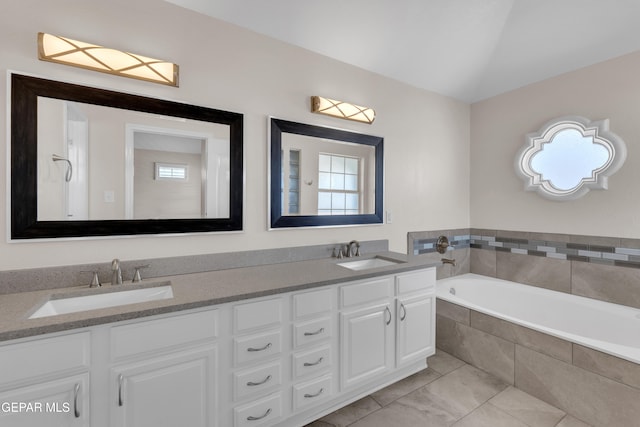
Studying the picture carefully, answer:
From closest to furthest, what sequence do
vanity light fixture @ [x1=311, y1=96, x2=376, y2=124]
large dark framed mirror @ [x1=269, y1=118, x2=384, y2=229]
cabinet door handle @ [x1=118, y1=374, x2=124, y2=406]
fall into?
1. cabinet door handle @ [x1=118, y1=374, x2=124, y2=406]
2. large dark framed mirror @ [x1=269, y1=118, x2=384, y2=229]
3. vanity light fixture @ [x1=311, y1=96, x2=376, y2=124]

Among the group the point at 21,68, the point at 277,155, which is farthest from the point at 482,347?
the point at 21,68

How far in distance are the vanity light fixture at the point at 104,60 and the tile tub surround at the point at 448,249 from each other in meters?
2.38

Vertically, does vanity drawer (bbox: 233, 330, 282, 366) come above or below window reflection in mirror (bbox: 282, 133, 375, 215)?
below

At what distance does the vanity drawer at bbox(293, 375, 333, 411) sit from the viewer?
1.58 metres

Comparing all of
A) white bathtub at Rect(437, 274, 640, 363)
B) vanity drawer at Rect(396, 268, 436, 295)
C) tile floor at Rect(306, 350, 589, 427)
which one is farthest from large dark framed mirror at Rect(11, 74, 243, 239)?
white bathtub at Rect(437, 274, 640, 363)

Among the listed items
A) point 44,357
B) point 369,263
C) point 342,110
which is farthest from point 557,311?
point 44,357

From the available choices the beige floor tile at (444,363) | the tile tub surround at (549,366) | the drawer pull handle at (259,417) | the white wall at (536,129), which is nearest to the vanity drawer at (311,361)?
the drawer pull handle at (259,417)

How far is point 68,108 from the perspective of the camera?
1.47 m

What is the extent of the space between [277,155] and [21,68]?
1.36 m

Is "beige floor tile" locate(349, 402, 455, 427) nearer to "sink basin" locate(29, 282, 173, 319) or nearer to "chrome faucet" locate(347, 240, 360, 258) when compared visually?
"chrome faucet" locate(347, 240, 360, 258)

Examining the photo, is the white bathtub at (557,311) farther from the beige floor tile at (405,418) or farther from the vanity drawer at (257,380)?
the vanity drawer at (257,380)

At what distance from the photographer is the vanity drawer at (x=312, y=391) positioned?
1584 millimetres

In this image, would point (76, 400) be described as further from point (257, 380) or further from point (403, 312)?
point (403, 312)

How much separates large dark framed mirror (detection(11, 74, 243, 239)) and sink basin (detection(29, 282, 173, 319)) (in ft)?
1.10
